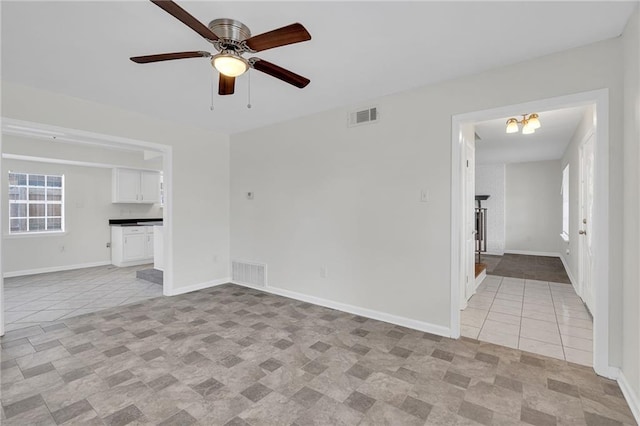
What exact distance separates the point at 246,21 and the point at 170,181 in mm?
2907

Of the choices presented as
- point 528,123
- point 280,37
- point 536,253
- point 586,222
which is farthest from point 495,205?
point 280,37

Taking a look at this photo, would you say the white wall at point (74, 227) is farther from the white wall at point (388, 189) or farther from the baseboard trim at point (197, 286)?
the white wall at point (388, 189)

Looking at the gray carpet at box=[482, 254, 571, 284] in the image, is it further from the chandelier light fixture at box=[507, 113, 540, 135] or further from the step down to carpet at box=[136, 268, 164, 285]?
the step down to carpet at box=[136, 268, 164, 285]

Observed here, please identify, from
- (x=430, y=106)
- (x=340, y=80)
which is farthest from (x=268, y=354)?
(x=430, y=106)

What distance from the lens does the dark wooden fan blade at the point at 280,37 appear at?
65.3 inches

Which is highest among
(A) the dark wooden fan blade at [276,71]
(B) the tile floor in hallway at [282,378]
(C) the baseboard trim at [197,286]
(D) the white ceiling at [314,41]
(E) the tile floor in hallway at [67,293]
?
(D) the white ceiling at [314,41]

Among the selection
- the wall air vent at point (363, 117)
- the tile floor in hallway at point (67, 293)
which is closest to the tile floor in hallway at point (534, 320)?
the wall air vent at point (363, 117)

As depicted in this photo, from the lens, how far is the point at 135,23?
201 cm

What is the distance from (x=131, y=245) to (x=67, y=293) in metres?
2.16

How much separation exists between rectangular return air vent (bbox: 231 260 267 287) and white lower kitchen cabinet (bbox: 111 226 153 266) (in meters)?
3.04

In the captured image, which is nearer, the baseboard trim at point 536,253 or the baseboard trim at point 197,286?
the baseboard trim at point 197,286

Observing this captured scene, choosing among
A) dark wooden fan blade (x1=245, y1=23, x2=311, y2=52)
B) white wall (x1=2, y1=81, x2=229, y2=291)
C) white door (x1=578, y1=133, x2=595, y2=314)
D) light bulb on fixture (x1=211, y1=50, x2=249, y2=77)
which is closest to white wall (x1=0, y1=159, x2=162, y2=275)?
white wall (x1=2, y1=81, x2=229, y2=291)

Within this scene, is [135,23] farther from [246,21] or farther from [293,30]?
[293,30]

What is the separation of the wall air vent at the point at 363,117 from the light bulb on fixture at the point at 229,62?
172cm
